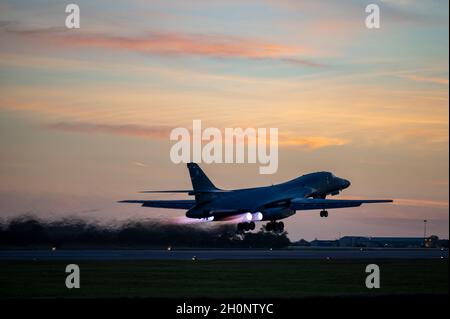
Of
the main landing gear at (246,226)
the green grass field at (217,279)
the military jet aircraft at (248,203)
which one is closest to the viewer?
the green grass field at (217,279)

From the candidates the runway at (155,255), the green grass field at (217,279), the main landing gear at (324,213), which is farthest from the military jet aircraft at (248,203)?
the green grass field at (217,279)

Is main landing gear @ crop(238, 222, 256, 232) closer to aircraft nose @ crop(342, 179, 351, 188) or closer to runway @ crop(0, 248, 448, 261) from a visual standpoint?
runway @ crop(0, 248, 448, 261)

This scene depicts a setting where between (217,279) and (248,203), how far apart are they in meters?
38.6

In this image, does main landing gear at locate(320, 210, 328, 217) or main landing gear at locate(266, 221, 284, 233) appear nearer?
main landing gear at locate(320, 210, 328, 217)

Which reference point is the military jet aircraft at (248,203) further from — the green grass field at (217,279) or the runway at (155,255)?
the green grass field at (217,279)

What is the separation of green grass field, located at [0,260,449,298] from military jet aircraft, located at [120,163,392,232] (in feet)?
57.7

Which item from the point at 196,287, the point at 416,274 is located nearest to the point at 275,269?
the point at 416,274

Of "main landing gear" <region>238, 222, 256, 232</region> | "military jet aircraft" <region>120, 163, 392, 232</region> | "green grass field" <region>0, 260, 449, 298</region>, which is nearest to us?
"green grass field" <region>0, 260, 449, 298</region>

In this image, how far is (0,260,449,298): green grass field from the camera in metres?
48.8

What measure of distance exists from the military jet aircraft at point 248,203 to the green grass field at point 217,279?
17591 millimetres

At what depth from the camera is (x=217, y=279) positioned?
57562 millimetres

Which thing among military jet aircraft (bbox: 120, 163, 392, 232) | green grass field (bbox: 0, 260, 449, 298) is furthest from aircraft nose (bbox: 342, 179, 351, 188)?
green grass field (bbox: 0, 260, 449, 298)

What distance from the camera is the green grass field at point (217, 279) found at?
48781 mm
